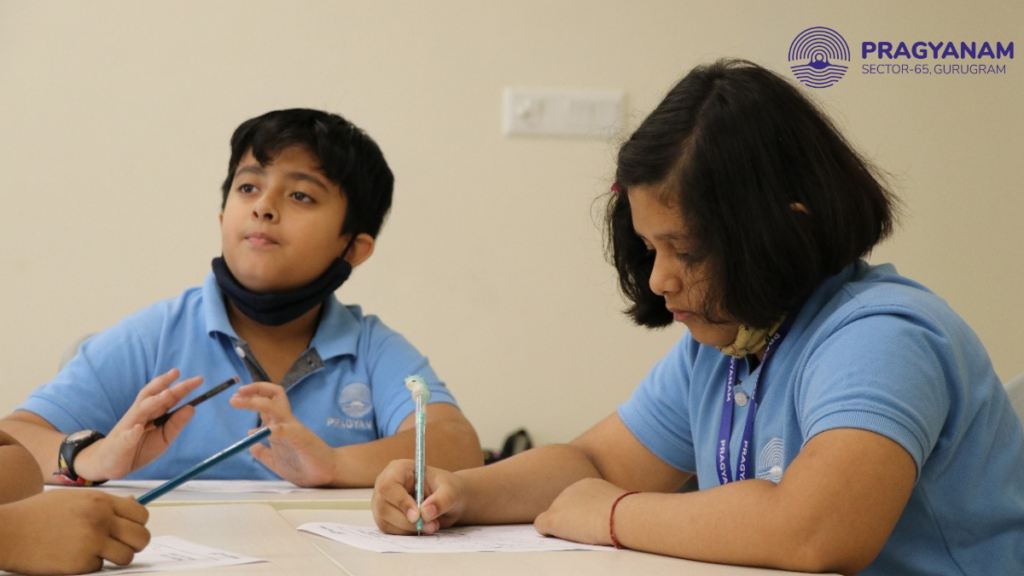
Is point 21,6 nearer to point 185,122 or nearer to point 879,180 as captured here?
point 185,122

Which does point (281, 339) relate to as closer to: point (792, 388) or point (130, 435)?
point (130, 435)

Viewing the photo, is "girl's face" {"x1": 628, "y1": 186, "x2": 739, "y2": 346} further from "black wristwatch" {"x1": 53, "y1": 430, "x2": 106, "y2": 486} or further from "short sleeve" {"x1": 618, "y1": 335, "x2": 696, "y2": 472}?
"black wristwatch" {"x1": 53, "y1": 430, "x2": 106, "y2": 486}

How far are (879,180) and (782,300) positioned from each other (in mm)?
212

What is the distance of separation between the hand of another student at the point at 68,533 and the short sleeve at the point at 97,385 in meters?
0.92

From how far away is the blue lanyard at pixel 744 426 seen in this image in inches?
42.5

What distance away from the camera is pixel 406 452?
1.58 m

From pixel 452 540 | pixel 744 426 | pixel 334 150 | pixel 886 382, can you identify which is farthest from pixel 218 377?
pixel 886 382

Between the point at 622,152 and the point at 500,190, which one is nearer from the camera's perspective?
the point at 622,152

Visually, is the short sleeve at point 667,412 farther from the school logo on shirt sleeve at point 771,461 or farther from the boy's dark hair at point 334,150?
the boy's dark hair at point 334,150

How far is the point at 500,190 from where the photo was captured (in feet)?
8.96

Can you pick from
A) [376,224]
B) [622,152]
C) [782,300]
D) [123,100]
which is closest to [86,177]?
[123,100]

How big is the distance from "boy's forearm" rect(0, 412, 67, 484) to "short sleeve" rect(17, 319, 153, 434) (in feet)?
0.12

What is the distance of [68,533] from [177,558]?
10cm

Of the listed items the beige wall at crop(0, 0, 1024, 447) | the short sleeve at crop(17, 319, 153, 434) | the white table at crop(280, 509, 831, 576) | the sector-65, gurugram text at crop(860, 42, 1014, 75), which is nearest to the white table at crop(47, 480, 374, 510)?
the short sleeve at crop(17, 319, 153, 434)
